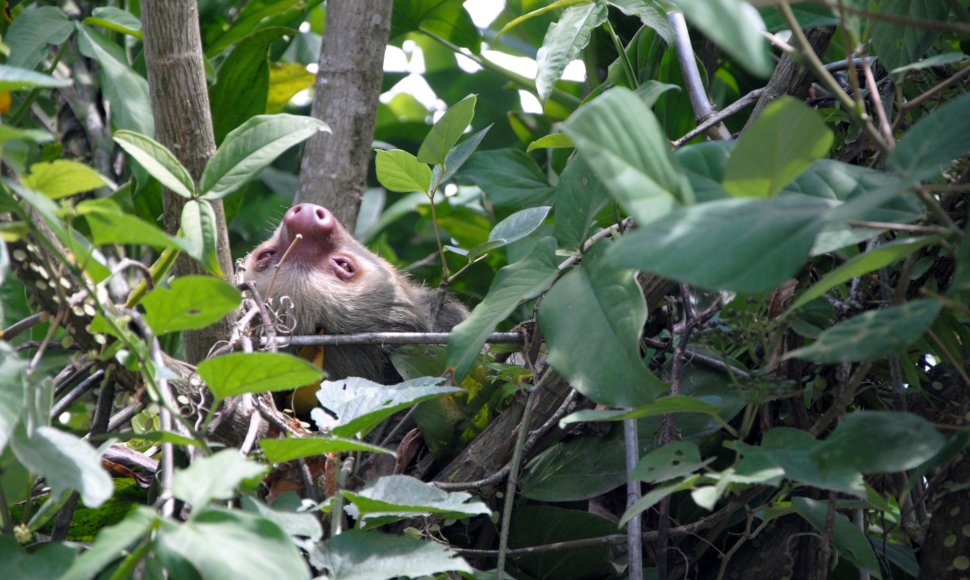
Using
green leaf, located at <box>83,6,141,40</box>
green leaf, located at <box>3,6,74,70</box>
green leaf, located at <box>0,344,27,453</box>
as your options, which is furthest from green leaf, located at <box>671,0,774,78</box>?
green leaf, located at <box>83,6,141,40</box>

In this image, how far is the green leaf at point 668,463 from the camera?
138cm

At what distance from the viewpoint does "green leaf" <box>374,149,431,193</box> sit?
2.06m

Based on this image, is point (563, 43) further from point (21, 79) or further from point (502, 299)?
point (21, 79)

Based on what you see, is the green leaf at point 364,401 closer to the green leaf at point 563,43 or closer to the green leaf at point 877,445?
the green leaf at point 877,445

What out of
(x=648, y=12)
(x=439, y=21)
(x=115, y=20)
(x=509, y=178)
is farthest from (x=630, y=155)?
(x=439, y=21)

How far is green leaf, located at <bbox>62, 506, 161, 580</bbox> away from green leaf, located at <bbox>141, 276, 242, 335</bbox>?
0.28 metres

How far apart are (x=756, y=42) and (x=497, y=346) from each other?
58.7 inches

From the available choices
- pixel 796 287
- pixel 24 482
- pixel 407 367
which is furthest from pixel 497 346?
pixel 24 482

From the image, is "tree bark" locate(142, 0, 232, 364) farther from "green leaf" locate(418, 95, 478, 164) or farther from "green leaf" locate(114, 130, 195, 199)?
"green leaf" locate(114, 130, 195, 199)

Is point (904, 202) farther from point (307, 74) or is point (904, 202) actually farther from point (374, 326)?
point (307, 74)

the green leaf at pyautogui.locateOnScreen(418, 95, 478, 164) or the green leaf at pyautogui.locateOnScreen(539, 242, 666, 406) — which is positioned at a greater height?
the green leaf at pyautogui.locateOnScreen(418, 95, 478, 164)

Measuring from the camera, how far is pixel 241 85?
3.24 meters

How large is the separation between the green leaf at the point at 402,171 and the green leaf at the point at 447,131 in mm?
31

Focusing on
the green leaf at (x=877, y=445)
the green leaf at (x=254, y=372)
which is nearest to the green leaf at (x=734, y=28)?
the green leaf at (x=877, y=445)
